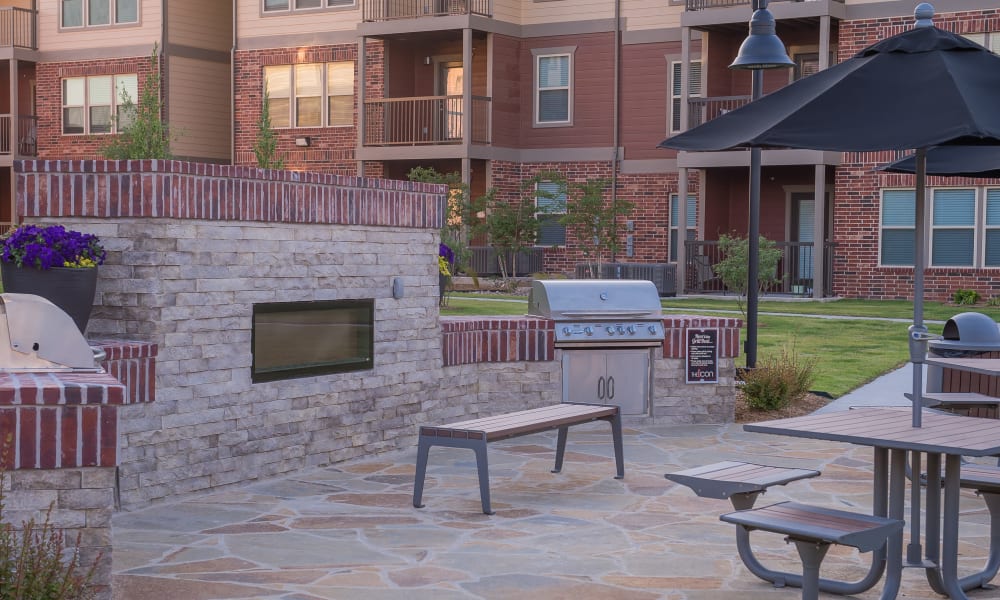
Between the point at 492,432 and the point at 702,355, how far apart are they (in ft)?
14.1

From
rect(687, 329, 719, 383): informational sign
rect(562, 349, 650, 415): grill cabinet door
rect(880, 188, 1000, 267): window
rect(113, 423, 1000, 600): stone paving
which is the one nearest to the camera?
rect(113, 423, 1000, 600): stone paving

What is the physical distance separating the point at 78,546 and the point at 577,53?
26876mm

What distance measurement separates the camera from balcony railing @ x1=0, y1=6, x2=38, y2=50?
35.8 meters

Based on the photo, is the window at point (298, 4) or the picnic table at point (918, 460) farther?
the window at point (298, 4)

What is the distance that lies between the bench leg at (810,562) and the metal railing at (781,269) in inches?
872

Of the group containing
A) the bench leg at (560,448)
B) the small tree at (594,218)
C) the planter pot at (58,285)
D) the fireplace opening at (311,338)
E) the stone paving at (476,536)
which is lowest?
the stone paving at (476,536)

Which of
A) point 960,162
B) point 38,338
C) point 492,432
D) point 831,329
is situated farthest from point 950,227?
point 38,338

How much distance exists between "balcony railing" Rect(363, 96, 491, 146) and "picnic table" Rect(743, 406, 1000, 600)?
2488cm

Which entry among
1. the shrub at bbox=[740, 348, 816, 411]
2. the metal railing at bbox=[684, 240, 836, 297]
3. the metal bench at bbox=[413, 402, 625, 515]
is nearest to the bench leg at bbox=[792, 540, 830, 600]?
the metal bench at bbox=[413, 402, 625, 515]

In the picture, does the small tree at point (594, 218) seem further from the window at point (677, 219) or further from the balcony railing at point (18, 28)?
the balcony railing at point (18, 28)

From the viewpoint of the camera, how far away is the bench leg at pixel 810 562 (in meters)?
5.57

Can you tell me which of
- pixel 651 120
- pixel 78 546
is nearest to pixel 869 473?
pixel 78 546

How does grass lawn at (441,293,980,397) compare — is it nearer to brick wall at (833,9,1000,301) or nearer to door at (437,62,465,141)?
brick wall at (833,9,1000,301)

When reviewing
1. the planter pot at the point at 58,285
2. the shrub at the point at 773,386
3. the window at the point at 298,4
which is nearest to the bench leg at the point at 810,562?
the planter pot at the point at 58,285
